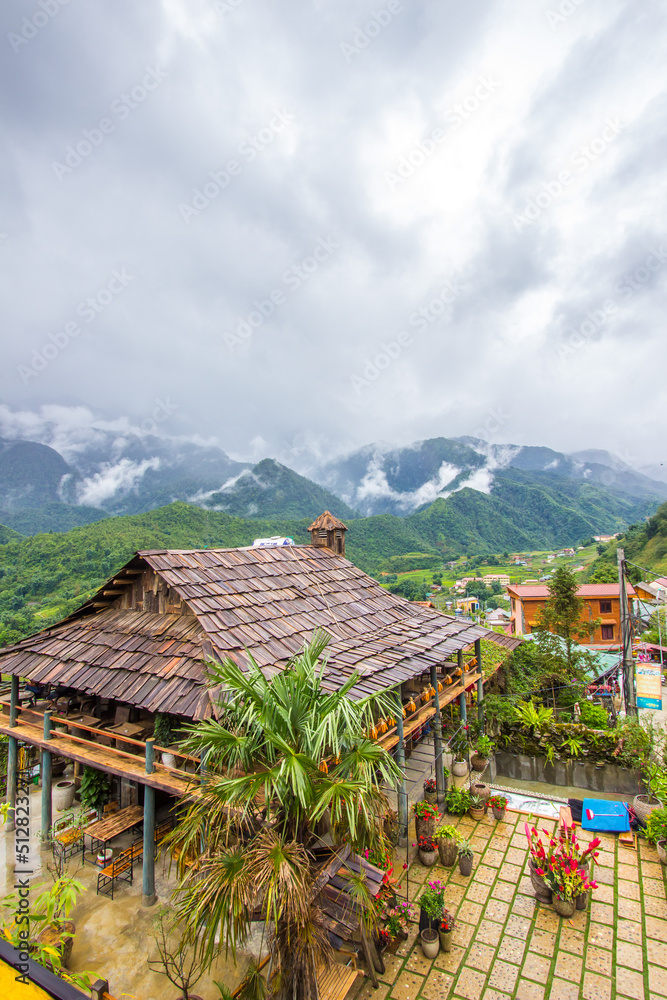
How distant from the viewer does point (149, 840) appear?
945 centimetres

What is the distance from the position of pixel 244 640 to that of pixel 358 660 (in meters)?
2.53

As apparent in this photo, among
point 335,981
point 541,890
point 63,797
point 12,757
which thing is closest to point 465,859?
point 541,890

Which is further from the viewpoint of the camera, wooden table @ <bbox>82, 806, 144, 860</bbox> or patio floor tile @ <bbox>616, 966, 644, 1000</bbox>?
wooden table @ <bbox>82, 806, 144, 860</bbox>

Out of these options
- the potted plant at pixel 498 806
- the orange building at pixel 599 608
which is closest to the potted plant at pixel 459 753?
the potted plant at pixel 498 806

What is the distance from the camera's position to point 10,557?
49812 mm

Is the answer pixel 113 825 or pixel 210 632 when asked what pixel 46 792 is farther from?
pixel 210 632

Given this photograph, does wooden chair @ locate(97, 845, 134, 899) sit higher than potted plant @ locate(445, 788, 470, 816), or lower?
lower

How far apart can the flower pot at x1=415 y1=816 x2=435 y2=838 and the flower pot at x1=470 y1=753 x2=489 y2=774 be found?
4113mm

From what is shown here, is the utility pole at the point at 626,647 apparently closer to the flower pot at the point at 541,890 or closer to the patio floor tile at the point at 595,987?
the flower pot at the point at 541,890

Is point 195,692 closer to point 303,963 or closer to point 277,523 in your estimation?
point 303,963

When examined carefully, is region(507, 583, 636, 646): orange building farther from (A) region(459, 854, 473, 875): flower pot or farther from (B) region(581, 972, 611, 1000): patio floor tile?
(B) region(581, 972, 611, 1000): patio floor tile

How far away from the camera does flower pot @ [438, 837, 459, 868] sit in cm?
1030

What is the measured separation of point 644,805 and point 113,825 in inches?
488

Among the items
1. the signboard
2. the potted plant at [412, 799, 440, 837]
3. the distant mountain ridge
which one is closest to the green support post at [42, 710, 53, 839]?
the potted plant at [412, 799, 440, 837]
